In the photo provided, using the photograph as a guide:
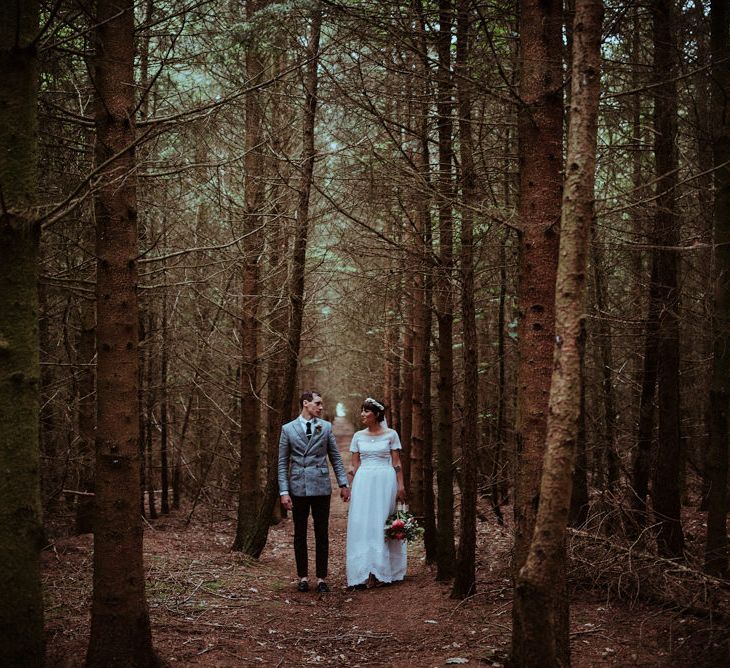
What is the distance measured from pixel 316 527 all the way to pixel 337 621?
4.92 ft

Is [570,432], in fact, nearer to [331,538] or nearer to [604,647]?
[604,647]

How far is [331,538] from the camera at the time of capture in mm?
14492

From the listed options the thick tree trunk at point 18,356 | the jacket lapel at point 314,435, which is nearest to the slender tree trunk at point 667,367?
→ the jacket lapel at point 314,435

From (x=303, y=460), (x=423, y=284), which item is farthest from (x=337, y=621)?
Result: (x=423, y=284)

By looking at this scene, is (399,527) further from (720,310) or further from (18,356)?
(18,356)

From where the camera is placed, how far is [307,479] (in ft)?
26.8

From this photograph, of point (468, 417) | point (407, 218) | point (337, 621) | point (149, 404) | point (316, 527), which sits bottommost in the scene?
point (337, 621)

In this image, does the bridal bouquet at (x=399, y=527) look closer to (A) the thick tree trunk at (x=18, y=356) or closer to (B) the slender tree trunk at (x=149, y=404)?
(A) the thick tree trunk at (x=18, y=356)

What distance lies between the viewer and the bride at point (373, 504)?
8.45 m

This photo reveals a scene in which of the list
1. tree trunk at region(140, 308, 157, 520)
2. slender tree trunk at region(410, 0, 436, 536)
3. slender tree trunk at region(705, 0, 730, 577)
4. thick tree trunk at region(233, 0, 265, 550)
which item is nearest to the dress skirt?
slender tree trunk at region(410, 0, 436, 536)

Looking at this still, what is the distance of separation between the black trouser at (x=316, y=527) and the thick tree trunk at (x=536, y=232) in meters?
4.08

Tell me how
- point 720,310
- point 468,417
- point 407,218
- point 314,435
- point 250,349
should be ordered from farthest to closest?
point 250,349 < point 314,435 < point 407,218 < point 468,417 < point 720,310

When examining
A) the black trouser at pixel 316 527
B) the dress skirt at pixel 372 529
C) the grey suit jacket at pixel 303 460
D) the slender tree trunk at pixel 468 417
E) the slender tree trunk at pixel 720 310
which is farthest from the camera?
the dress skirt at pixel 372 529

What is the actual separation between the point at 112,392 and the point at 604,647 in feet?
12.9
